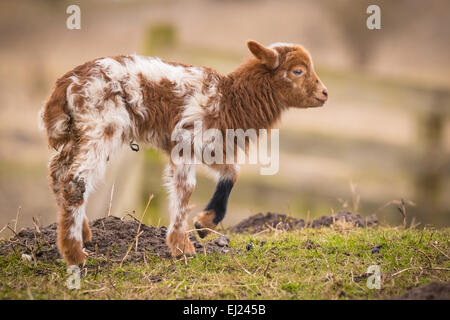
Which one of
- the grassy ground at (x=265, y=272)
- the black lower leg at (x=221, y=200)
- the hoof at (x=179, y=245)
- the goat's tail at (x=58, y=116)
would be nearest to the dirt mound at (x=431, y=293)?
the grassy ground at (x=265, y=272)

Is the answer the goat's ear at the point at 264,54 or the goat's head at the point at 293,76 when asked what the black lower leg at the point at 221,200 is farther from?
the goat's ear at the point at 264,54

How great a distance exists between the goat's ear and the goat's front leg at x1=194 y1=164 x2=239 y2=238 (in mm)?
1151

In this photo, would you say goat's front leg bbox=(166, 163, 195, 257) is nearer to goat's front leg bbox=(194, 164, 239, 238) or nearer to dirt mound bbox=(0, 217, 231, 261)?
dirt mound bbox=(0, 217, 231, 261)

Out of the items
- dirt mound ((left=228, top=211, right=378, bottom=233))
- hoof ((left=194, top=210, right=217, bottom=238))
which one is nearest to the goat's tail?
hoof ((left=194, top=210, right=217, bottom=238))

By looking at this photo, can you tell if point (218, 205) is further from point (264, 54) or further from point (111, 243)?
point (264, 54)

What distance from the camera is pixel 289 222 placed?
6730mm

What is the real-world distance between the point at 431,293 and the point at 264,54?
2920 millimetres

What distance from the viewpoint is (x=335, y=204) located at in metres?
8.39

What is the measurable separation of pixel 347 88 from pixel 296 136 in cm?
129

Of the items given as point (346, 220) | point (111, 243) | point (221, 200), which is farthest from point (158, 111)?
point (346, 220)

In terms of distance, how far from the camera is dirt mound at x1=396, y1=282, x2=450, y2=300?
12.3ft

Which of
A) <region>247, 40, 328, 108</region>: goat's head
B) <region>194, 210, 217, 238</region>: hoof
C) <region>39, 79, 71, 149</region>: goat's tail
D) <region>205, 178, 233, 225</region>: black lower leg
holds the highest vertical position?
<region>247, 40, 328, 108</region>: goat's head
